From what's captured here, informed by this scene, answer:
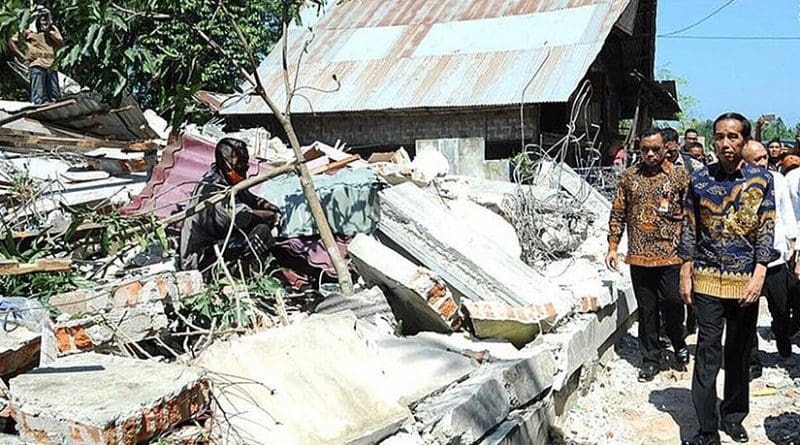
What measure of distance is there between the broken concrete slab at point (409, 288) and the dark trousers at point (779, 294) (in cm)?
217

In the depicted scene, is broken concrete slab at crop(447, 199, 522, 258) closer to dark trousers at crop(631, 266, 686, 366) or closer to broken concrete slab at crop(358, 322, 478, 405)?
dark trousers at crop(631, 266, 686, 366)

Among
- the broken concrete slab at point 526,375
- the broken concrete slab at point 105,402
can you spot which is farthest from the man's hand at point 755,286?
the broken concrete slab at point 105,402

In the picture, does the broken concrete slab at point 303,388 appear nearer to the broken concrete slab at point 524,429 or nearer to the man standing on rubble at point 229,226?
the broken concrete slab at point 524,429

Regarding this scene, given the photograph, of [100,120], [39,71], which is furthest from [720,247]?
[39,71]

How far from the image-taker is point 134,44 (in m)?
3.87

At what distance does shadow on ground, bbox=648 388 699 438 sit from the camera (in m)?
4.03

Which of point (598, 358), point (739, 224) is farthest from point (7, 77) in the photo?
point (739, 224)

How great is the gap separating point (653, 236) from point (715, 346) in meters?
1.10

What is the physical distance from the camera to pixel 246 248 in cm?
467

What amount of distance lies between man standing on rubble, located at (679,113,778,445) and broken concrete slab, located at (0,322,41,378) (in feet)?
9.97

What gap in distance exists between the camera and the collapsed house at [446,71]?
10.7 m

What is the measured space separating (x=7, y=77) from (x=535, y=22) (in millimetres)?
9811

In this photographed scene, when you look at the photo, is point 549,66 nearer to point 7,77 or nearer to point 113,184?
point 113,184

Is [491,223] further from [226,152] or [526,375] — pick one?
[526,375]
